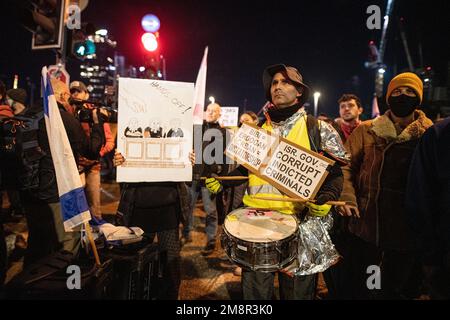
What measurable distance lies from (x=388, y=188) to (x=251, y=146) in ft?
4.83

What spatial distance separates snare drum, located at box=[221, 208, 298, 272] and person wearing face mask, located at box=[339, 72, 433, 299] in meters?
0.85

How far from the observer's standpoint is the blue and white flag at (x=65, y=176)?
232 cm

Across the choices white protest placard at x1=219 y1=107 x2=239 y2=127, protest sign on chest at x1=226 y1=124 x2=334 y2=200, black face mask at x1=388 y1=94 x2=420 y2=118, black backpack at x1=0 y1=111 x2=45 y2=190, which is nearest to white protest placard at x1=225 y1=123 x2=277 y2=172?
protest sign on chest at x1=226 y1=124 x2=334 y2=200

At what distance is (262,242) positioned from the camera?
6.44 feet

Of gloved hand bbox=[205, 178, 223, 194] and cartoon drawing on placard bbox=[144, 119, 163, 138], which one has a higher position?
cartoon drawing on placard bbox=[144, 119, 163, 138]

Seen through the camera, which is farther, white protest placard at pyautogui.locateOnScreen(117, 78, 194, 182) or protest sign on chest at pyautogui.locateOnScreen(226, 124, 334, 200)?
white protest placard at pyautogui.locateOnScreen(117, 78, 194, 182)

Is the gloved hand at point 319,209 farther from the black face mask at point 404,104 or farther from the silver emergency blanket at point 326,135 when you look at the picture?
the black face mask at point 404,104

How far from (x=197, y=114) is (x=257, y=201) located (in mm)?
3110

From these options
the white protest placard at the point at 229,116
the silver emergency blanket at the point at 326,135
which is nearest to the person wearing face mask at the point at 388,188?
the silver emergency blanket at the point at 326,135

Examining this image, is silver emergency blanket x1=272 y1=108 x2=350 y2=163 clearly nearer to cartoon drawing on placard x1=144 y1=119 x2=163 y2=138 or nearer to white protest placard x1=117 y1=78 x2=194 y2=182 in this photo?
white protest placard x1=117 y1=78 x2=194 y2=182

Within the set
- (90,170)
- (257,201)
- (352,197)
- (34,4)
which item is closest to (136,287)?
(257,201)

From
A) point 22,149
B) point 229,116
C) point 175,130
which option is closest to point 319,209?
point 175,130

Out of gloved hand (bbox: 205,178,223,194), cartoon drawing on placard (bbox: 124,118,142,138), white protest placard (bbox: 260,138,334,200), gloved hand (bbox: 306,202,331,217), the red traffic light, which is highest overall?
the red traffic light

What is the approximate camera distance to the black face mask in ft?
8.96
